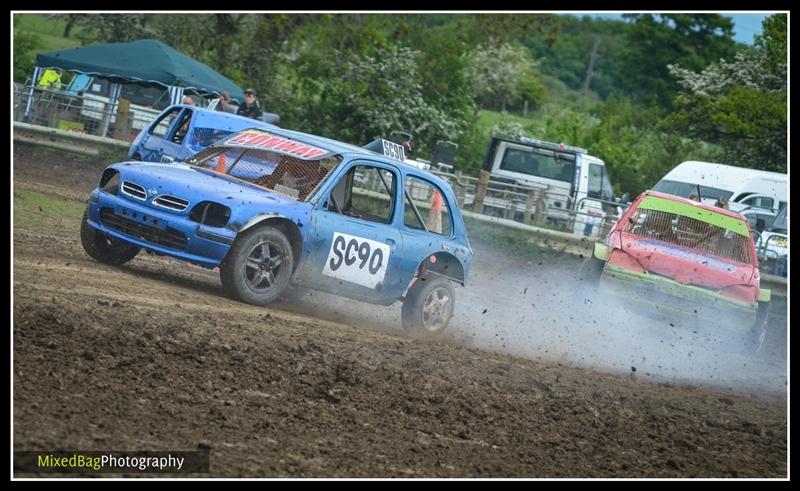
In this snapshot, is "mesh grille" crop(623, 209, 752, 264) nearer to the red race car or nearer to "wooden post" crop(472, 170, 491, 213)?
the red race car

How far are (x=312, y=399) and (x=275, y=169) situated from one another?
11.0 ft

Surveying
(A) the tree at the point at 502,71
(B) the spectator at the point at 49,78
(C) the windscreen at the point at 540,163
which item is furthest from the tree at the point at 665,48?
(B) the spectator at the point at 49,78

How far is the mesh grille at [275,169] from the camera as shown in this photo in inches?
393

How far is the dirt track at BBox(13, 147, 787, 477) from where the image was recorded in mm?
6027

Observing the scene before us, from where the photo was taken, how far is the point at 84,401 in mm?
6070

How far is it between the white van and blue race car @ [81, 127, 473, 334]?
48.8 ft

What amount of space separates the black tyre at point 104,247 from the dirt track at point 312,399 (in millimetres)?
119

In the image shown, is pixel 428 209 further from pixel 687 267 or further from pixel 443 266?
pixel 443 266

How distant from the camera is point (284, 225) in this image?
9633mm

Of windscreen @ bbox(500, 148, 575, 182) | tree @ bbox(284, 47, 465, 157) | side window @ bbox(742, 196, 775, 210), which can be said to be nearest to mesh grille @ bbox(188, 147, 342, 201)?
windscreen @ bbox(500, 148, 575, 182)

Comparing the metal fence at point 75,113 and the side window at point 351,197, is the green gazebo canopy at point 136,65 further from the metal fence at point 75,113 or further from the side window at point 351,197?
Answer: the side window at point 351,197

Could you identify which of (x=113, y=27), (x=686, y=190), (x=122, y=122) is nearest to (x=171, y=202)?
(x=122, y=122)

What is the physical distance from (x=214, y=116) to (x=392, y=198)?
5.06 m

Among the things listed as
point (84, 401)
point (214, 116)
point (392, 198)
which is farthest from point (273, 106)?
point (84, 401)
